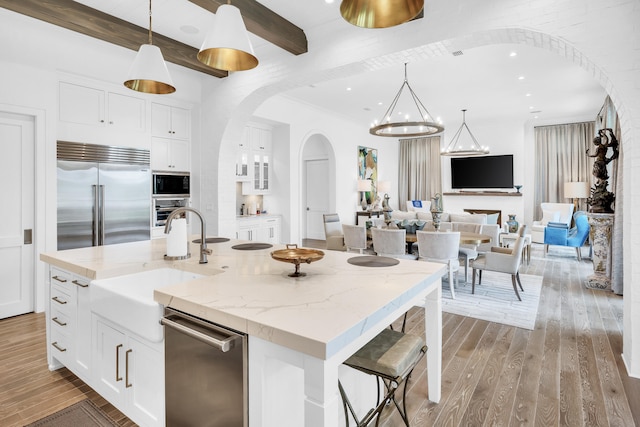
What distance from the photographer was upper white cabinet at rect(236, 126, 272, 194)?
6816 millimetres

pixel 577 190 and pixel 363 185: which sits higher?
pixel 363 185

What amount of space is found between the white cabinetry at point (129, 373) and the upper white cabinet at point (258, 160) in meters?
4.94

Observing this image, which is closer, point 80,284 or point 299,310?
point 299,310

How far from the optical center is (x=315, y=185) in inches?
361

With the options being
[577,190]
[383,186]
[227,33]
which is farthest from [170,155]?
[577,190]

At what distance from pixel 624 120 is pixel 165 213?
521 cm

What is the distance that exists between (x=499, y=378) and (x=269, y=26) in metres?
3.76

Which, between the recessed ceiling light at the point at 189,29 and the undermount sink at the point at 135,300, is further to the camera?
the recessed ceiling light at the point at 189,29

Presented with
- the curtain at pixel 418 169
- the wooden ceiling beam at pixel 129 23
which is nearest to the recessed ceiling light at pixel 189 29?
the wooden ceiling beam at pixel 129 23

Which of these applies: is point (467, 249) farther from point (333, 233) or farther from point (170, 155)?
point (170, 155)

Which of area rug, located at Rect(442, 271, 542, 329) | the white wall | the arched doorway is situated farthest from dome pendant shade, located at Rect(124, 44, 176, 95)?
the arched doorway

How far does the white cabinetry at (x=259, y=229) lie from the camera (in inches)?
253

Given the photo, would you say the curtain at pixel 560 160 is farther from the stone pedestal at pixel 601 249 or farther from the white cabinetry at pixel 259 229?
the white cabinetry at pixel 259 229

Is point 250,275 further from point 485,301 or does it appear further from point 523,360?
point 485,301
